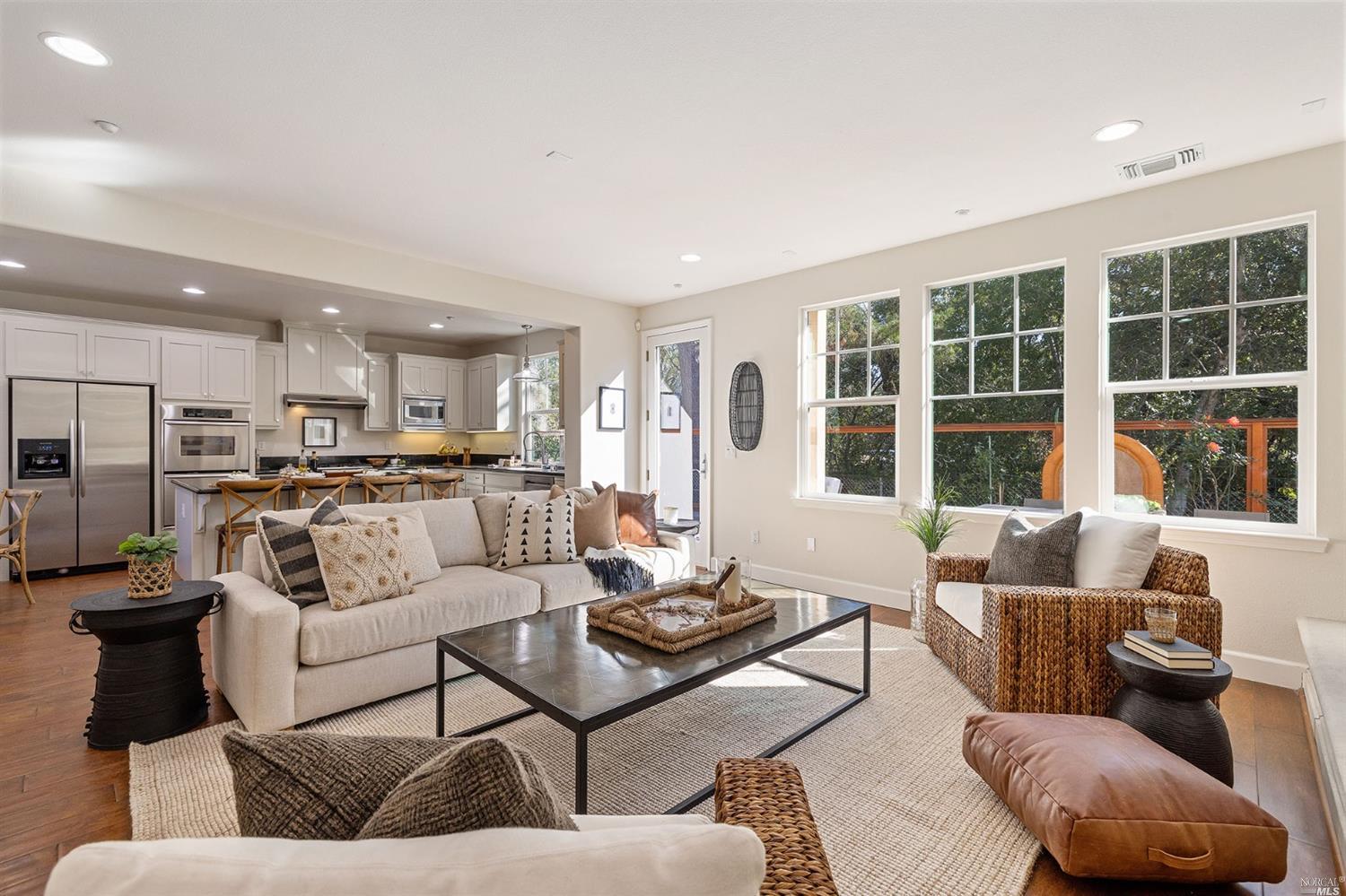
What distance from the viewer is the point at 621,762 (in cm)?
230

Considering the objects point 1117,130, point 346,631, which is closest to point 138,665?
point 346,631

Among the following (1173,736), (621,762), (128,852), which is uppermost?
(128,852)

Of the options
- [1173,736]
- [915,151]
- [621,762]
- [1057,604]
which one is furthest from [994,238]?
[621,762]

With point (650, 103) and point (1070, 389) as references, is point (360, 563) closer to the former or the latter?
point (650, 103)

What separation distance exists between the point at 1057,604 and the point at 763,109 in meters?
2.38

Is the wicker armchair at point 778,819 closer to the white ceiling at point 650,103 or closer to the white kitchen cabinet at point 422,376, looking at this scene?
the white ceiling at point 650,103

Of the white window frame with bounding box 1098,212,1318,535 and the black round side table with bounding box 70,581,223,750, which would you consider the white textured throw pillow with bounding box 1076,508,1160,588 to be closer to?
the white window frame with bounding box 1098,212,1318,535

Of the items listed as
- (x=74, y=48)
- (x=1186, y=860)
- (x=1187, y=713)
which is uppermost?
(x=74, y=48)

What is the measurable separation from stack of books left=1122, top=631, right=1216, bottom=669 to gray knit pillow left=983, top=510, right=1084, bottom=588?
54 centimetres

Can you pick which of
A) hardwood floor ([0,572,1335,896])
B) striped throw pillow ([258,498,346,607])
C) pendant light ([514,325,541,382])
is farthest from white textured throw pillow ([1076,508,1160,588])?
pendant light ([514,325,541,382])

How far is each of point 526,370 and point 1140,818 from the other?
717 centimetres

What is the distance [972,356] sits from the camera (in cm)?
417

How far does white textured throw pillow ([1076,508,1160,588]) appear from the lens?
Result: 8.76ft

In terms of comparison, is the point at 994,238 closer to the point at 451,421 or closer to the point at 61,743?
the point at 61,743
